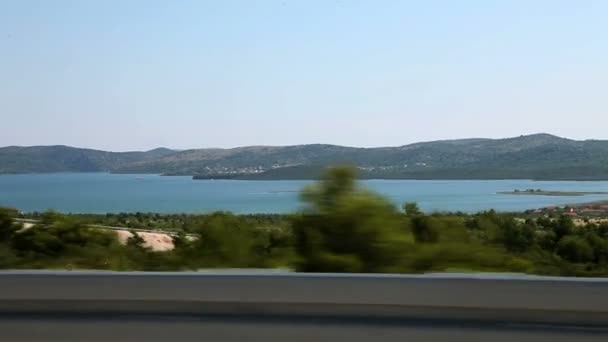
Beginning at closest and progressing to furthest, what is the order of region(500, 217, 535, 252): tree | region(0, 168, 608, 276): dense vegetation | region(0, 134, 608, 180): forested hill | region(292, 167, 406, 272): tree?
region(292, 167, 406, 272): tree
region(0, 168, 608, 276): dense vegetation
region(500, 217, 535, 252): tree
region(0, 134, 608, 180): forested hill

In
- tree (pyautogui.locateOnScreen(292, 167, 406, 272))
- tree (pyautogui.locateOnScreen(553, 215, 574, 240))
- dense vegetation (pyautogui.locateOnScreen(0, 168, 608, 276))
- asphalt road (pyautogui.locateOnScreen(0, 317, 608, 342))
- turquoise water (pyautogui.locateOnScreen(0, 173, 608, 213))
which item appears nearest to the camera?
asphalt road (pyautogui.locateOnScreen(0, 317, 608, 342))

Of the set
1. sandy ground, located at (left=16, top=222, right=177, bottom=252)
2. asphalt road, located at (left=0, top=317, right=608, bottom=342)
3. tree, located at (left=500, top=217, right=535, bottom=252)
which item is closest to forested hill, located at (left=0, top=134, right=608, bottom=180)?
sandy ground, located at (left=16, top=222, right=177, bottom=252)

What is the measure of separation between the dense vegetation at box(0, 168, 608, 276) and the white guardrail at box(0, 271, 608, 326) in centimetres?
186

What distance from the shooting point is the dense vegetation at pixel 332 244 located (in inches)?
387

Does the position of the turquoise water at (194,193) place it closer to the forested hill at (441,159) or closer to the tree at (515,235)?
the forested hill at (441,159)

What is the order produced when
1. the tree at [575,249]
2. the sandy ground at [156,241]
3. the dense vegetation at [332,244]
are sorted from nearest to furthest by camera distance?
the dense vegetation at [332,244] → the tree at [575,249] → the sandy ground at [156,241]

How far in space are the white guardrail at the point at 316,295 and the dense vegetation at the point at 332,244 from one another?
1.86m

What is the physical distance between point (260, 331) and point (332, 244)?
340 cm

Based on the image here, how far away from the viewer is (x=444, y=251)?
1021cm

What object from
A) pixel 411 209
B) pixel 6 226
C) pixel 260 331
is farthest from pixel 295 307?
pixel 6 226

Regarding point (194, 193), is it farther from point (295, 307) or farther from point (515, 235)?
point (295, 307)

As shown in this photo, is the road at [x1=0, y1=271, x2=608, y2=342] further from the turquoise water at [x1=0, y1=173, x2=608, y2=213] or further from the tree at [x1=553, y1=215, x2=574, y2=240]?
the tree at [x1=553, y1=215, x2=574, y2=240]

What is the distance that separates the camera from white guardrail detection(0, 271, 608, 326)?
21.3 feet

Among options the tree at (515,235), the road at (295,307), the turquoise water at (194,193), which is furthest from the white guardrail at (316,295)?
the turquoise water at (194,193)
